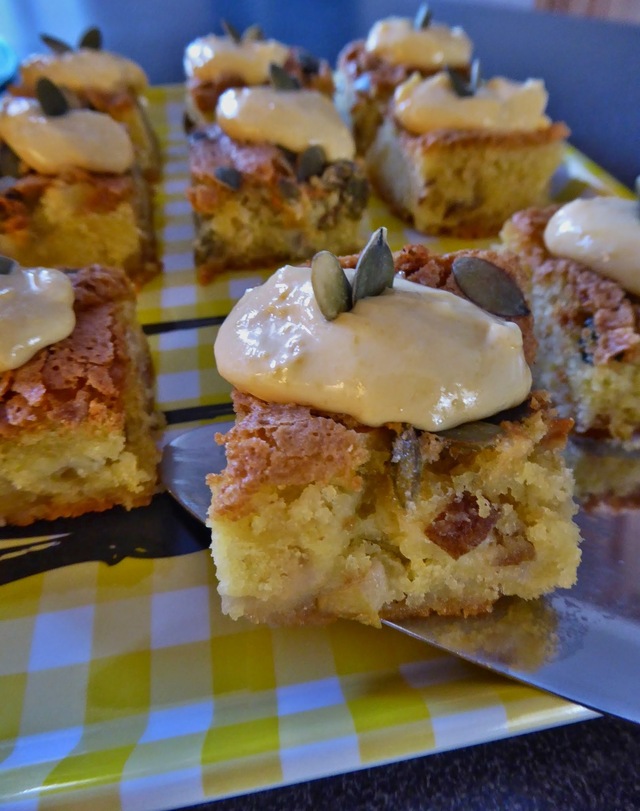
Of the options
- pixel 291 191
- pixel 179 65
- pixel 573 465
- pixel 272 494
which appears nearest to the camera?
pixel 272 494

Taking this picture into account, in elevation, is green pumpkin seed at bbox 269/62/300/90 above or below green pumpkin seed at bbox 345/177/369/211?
above

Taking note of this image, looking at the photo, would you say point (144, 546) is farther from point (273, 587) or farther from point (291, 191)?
point (291, 191)

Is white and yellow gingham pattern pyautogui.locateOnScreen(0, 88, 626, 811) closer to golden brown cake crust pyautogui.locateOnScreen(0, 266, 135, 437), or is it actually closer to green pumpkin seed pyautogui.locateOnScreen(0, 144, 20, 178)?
golden brown cake crust pyautogui.locateOnScreen(0, 266, 135, 437)

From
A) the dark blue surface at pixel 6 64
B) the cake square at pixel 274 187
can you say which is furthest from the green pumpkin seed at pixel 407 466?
the dark blue surface at pixel 6 64

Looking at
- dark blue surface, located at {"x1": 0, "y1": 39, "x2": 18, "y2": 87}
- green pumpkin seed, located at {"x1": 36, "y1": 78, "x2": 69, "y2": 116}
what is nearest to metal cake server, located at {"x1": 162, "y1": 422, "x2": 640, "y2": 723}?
green pumpkin seed, located at {"x1": 36, "y1": 78, "x2": 69, "y2": 116}

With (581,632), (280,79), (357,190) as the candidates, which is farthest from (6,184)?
(581,632)

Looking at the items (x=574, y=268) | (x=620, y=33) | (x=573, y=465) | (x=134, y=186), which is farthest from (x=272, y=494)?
(x=620, y=33)
